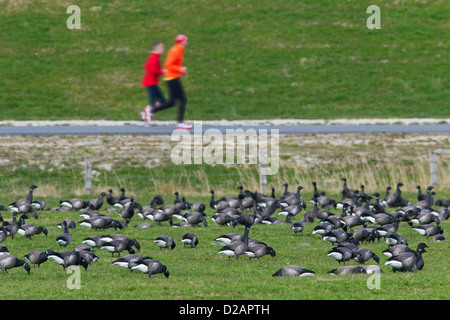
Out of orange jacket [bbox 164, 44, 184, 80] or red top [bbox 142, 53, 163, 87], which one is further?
red top [bbox 142, 53, 163, 87]

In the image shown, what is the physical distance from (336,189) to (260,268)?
14.7 meters

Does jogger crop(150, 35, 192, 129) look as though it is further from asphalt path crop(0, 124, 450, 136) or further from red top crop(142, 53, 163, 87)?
asphalt path crop(0, 124, 450, 136)

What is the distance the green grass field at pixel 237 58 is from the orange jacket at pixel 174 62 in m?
24.0

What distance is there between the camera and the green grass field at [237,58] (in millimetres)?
50250

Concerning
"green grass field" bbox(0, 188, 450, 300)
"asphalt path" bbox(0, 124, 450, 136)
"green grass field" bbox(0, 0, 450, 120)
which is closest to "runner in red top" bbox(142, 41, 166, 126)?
"green grass field" bbox(0, 188, 450, 300)

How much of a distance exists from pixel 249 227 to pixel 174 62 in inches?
275

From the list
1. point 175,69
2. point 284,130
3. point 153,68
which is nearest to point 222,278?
point 175,69

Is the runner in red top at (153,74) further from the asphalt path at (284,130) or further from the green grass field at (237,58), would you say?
the green grass field at (237,58)

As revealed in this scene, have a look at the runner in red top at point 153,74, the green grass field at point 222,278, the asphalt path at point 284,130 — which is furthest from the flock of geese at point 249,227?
the asphalt path at point 284,130

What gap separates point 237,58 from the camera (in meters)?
59.1

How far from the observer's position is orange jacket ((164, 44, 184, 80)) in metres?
22.4

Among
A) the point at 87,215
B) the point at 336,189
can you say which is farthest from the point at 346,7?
the point at 87,215

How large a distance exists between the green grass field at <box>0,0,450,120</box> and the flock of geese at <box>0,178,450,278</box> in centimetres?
2360

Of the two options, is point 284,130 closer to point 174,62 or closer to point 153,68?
point 153,68
